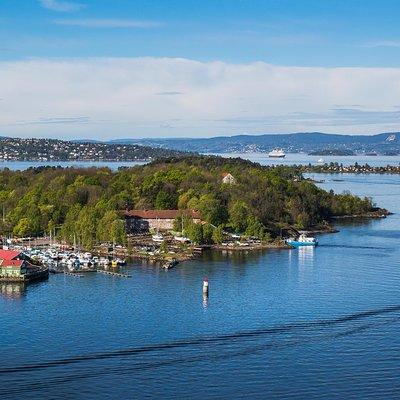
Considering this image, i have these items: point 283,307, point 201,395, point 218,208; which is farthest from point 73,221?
→ point 201,395

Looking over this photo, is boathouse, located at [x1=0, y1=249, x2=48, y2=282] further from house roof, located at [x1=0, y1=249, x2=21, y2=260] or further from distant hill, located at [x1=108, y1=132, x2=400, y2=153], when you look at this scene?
distant hill, located at [x1=108, y1=132, x2=400, y2=153]

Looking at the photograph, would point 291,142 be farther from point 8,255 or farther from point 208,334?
point 208,334

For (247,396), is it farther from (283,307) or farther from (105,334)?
(283,307)

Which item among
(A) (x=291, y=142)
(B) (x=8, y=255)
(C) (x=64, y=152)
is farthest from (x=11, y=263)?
(A) (x=291, y=142)

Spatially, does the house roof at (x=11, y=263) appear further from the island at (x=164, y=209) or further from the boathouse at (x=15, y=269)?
the island at (x=164, y=209)

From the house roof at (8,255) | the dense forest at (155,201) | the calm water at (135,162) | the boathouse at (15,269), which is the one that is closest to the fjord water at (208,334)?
the boathouse at (15,269)
